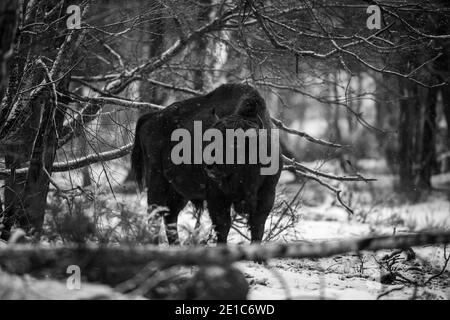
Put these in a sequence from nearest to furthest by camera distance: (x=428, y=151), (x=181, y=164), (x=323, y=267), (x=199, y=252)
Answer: (x=199, y=252) < (x=181, y=164) < (x=323, y=267) < (x=428, y=151)

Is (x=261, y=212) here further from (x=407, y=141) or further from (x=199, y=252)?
(x=407, y=141)

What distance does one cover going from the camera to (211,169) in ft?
19.3

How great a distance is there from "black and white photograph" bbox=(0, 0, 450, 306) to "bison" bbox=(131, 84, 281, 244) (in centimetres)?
2

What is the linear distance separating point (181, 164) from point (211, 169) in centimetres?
79

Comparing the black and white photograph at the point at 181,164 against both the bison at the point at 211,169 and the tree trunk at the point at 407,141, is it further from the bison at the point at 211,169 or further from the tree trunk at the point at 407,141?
the tree trunk at the point at 407,141

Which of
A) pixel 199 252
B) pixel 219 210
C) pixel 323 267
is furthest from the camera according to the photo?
pixel 323 267

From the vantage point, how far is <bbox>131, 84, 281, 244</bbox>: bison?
581cm

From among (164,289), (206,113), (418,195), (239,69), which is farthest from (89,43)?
(418,195)

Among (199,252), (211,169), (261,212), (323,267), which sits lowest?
(323,267)

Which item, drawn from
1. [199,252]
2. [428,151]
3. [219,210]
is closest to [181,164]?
[219,210]

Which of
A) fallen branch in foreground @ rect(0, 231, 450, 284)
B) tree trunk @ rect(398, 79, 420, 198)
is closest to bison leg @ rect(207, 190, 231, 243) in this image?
fallen branch in foreground @ rect(0, 231, 450, 284)

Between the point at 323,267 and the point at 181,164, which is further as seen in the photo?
the point at 323,267

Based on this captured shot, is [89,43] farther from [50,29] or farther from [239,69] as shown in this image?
[239,69]
